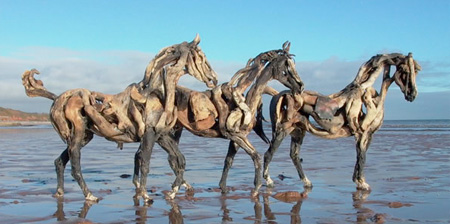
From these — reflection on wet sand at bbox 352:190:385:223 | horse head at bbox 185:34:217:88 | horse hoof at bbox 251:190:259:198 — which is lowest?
horse hoof at bbox 251:190:259:198

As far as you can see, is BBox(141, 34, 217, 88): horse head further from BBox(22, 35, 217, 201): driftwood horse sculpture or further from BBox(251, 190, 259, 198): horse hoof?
BBox(251, 190, 259, 198): horse hoof

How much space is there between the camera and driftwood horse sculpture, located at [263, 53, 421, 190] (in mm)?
10055

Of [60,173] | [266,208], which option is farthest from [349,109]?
[60,173]

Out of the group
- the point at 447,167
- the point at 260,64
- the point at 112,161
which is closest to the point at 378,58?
the point at 260,64

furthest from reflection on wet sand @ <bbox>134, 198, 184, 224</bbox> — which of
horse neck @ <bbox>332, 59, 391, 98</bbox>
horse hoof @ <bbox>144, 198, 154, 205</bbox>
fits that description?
horse neck @ <bbox>332, 59, 391, 98</bbox>

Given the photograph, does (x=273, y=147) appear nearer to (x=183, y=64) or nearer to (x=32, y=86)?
(x=183, y=64)

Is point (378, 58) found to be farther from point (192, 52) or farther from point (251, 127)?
point (192, 52)

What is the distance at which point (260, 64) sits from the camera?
9.74 m

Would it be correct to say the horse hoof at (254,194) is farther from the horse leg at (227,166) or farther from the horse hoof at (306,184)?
the horse hoof at (306,184)

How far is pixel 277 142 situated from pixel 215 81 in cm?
182

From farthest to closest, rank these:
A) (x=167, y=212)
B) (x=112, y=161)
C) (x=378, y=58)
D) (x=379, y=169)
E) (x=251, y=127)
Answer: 1. (x=112, y=161)
2. (x=379, y=169)
3. (x=378, y=58)
4. (x=251, y=127)
5. (x=167, y=212)

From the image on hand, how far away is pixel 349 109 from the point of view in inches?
396

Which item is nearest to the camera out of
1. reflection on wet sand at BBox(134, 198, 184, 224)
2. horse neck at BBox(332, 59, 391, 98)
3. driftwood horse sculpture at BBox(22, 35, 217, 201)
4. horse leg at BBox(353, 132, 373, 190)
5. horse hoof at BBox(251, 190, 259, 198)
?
reflection on wet sand at BBox(134, 198, 184, 224)

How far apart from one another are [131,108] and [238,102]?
1.89 meters
